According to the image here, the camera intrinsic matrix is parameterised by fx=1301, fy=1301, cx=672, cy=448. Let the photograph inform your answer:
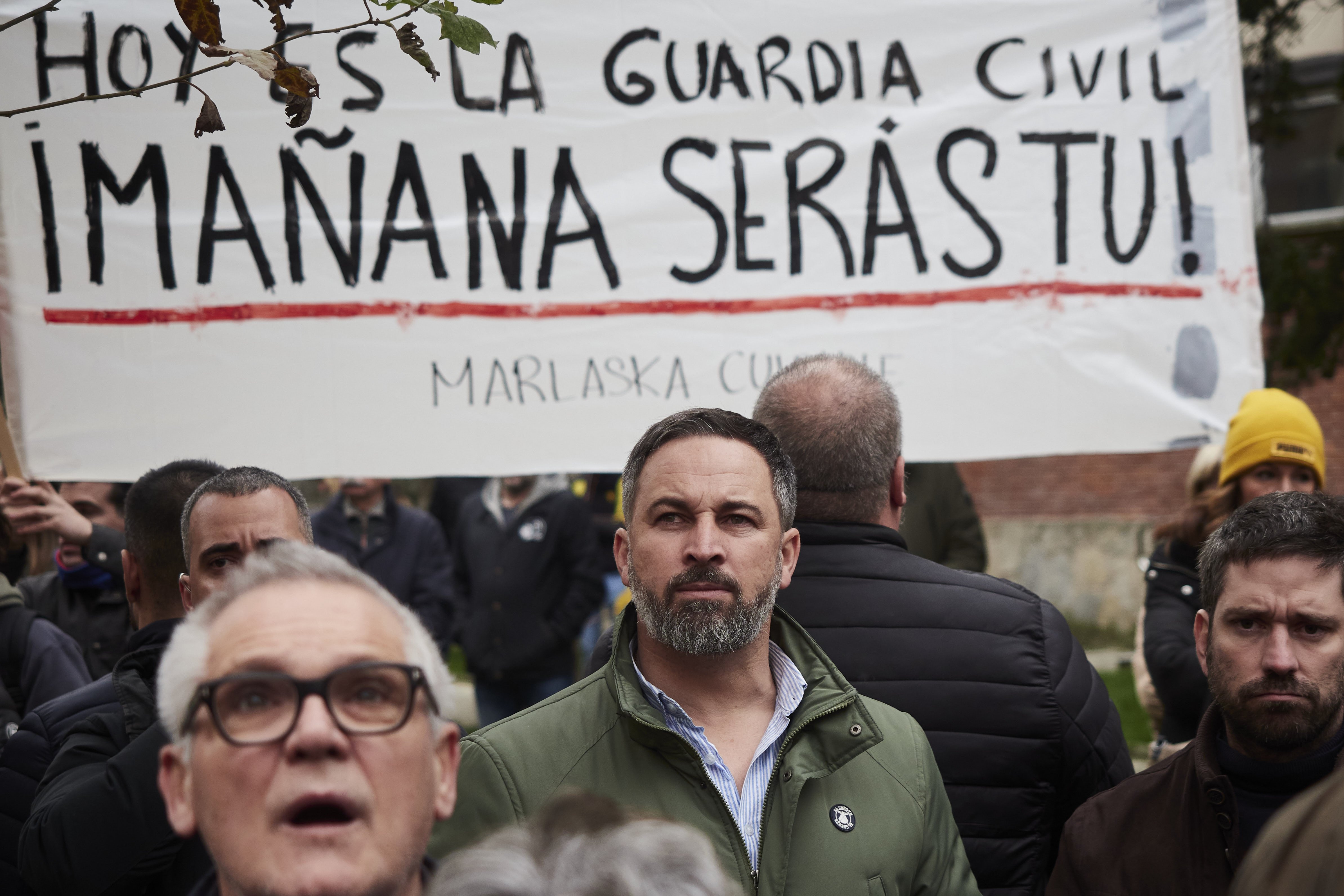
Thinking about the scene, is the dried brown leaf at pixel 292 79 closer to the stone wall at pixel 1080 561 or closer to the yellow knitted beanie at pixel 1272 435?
the yellow knitted beanie at pixel 1272 435

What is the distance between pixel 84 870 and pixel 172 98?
217 centimetres

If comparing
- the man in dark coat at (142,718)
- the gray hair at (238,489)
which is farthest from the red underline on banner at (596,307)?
the gray hair at (238,489)

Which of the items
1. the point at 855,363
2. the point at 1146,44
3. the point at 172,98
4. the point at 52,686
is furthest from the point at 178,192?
the point at 1146,44

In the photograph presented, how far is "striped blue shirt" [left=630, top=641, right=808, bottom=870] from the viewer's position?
2.17 m

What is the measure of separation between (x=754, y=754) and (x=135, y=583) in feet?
4.96

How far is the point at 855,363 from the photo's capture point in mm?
2996

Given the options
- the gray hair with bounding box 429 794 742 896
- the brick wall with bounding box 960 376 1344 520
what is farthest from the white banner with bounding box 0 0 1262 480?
the brick wall with bounding box 960 376 1344 520

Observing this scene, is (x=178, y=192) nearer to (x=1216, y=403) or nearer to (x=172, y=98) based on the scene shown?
(x=172, y=98)

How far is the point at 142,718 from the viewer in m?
2.40

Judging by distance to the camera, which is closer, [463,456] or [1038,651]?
[1038,651]

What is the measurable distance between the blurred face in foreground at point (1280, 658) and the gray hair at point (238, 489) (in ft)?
6.21

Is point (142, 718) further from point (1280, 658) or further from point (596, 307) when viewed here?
point (1280, 658)

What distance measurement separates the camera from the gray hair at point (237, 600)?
160 centimetres

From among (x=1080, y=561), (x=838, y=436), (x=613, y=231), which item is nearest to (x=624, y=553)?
(x=838, y=436)
